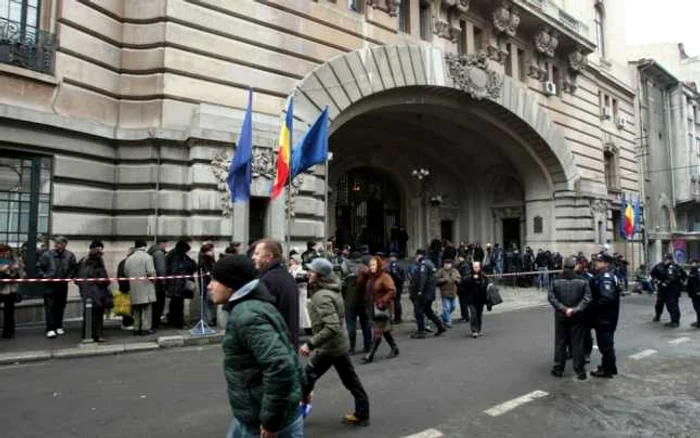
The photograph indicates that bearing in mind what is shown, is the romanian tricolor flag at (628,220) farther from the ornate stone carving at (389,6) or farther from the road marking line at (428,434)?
the road marking line at (428,434)

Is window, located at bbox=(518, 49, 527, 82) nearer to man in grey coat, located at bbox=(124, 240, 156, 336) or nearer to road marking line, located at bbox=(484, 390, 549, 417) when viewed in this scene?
man in grey coat, located at bbox=(124, 240, 156, 336)

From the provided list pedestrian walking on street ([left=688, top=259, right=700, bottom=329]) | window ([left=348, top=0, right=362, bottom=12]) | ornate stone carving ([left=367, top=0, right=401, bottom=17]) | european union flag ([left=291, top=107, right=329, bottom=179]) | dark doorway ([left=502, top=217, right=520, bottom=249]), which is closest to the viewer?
european union flag ([left=291, top=107, right=329, bottom=179])

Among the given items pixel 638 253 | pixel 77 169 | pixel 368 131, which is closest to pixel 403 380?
pixel 77 169

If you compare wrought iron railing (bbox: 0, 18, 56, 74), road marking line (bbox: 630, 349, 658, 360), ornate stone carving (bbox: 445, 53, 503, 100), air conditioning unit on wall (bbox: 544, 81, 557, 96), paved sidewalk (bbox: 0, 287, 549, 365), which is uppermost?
air conditioning unit on wall (bbox: 544, 81, 557, 96)

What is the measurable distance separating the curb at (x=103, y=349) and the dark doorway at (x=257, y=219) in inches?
165

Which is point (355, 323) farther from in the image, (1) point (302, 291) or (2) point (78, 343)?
(2) point (78, 343)

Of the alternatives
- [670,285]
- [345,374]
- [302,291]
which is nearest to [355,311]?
[302,291]

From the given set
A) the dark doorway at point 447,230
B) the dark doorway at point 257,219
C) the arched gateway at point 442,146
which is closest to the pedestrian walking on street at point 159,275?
the dark doorway at point 257,219

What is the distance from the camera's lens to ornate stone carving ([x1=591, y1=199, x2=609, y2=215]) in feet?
82.9

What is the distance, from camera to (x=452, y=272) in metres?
11.8

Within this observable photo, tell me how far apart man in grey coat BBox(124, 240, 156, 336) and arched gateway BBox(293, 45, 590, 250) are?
6.94m

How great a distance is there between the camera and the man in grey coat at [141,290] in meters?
9.39

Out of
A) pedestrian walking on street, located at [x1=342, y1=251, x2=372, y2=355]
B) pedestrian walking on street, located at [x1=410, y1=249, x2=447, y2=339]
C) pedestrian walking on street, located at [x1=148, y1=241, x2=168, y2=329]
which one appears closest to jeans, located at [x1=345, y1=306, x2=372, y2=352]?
pedestrian walking on street, located at [x1=342, y1=251, x2=372, y2=355]

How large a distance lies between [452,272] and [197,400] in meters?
7.39
